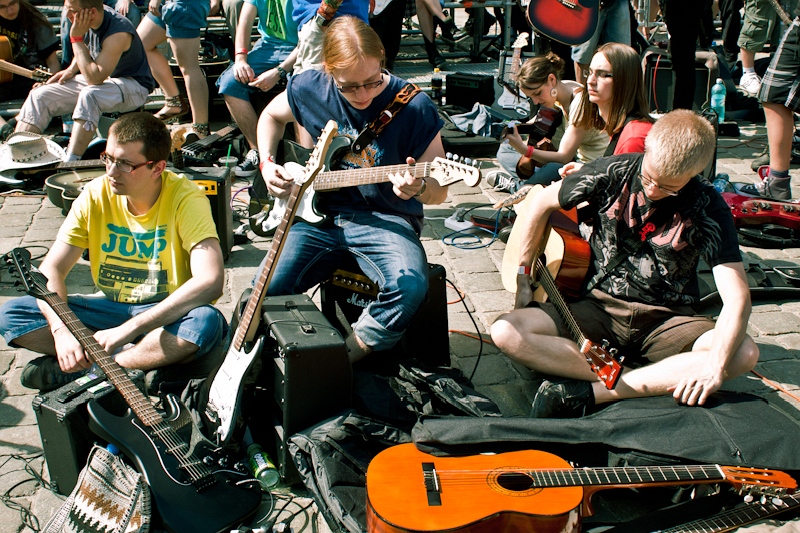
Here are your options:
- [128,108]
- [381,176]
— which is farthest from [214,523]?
[128,108]

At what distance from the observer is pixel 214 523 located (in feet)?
8.21

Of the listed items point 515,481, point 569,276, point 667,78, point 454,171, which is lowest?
point 515,481

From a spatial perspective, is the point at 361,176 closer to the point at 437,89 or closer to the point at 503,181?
the point at 503,181

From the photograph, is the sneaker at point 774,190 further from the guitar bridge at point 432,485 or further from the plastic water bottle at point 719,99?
the guitar bridge at point 432,485

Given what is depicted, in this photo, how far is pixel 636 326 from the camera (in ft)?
10.8

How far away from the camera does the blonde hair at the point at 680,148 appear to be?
9.53ft

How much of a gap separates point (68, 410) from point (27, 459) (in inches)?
19.7

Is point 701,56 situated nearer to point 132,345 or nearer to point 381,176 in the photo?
point 381,176

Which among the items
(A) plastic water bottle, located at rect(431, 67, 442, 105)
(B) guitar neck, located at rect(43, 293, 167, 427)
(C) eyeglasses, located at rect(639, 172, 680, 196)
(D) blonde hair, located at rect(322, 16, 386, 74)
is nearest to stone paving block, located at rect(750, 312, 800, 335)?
(C) eyeglasses, located at rect(639, 172, 680, 196)

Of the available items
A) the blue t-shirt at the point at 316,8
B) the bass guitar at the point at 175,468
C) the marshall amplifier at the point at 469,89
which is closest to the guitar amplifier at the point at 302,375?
the bass guitar at the point at 175,468

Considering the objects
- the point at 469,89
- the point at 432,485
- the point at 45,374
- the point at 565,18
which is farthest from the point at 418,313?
the point at 469,89

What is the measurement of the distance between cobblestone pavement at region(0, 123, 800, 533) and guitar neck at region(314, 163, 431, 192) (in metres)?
1.00

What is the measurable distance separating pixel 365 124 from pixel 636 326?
1490mm

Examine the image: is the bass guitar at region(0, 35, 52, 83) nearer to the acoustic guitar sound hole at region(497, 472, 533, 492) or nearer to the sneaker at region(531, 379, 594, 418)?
the sneaker at region(531, 379, 594, 418)
